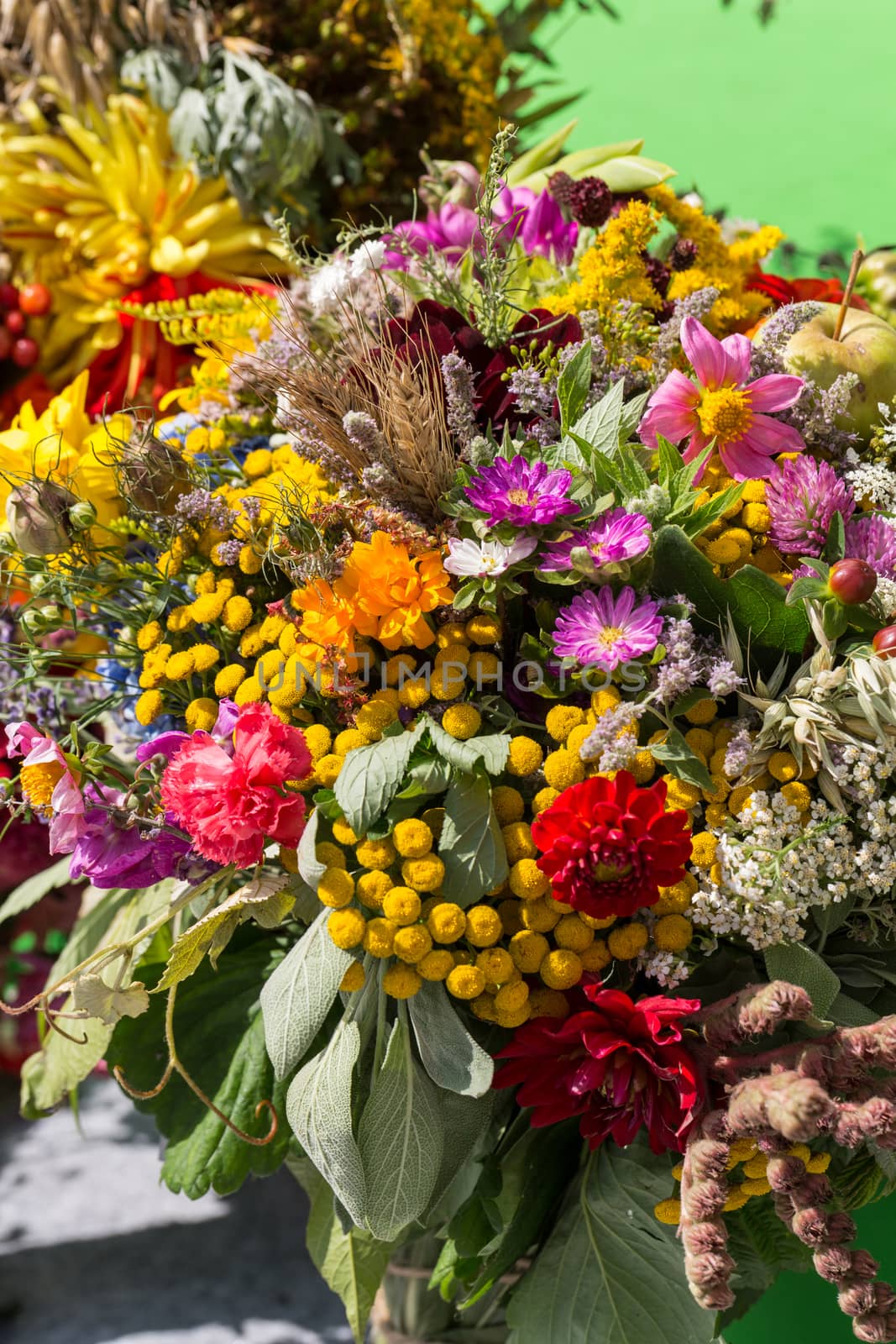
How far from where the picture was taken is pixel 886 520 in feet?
2.33

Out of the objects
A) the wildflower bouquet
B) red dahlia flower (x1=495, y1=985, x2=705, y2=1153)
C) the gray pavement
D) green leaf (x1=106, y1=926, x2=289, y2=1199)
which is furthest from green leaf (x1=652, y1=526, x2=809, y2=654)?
the gray pavement

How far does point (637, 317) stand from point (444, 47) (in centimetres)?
66

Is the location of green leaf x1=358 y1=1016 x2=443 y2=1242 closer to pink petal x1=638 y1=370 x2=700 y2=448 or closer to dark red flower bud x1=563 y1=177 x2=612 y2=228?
pink petal x1=638 y1=370 x2=700 y2=448

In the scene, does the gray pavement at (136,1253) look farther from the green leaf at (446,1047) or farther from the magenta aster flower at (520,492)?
the magenta aster flower at (520,492)

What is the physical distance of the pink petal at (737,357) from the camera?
722mm

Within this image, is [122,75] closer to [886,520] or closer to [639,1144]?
[886,520]

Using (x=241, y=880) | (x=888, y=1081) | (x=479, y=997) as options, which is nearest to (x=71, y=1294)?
(x=241, y=880)

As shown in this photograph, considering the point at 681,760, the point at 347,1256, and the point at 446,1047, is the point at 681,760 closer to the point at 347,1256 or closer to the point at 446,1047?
the point at 446,1047

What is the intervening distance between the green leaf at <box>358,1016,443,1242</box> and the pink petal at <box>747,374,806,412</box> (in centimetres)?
44

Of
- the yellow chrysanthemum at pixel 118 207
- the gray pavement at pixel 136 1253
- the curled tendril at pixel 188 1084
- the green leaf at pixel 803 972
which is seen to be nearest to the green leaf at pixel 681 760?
the green leaf at pixel 803 972

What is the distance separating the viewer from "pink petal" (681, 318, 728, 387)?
710 millimetres

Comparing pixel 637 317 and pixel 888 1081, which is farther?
pixel 637 317

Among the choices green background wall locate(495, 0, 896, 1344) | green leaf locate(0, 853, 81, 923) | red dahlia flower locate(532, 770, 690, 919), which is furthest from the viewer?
green background wall locate(495, 0, 896, 1344)

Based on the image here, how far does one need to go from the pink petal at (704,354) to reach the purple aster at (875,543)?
125 mm
